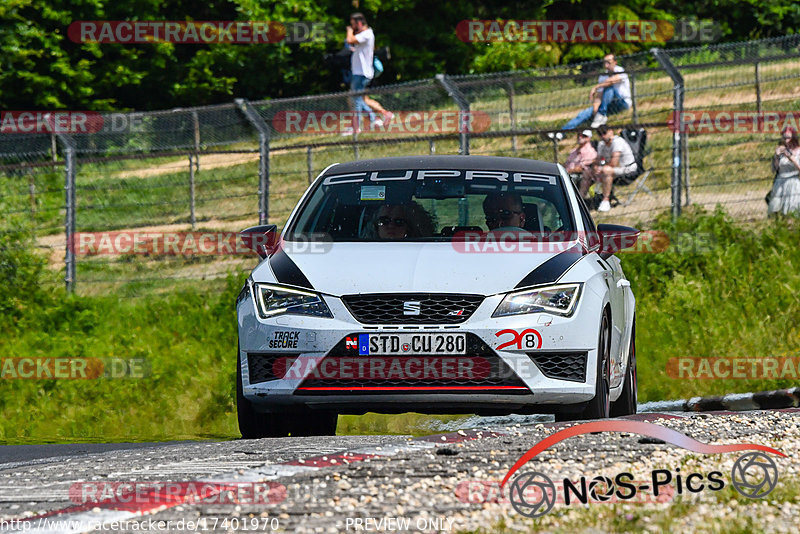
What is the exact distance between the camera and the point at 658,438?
728 centimetres

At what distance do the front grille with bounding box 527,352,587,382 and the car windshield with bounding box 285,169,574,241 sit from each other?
3.53 ft

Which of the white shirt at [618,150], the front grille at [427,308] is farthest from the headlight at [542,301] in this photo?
the white shirt at [618,150]

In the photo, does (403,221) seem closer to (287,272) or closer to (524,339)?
(287,272)

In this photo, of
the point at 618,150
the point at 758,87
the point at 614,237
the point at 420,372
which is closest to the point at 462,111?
the point at 618,150

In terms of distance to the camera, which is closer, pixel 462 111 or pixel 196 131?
pixel 462 111

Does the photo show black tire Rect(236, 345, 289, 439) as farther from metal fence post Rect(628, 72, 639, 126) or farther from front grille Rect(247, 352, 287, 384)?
metal fence post Rect(628, 72, 639, 126)

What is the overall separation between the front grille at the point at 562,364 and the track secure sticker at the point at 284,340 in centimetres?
129

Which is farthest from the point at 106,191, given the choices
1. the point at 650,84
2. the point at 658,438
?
the point at 658,438

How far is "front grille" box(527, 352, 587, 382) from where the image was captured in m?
8.27

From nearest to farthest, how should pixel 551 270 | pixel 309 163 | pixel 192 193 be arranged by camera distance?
1. pixel 551 270
2. pixel 309 163
3. pixel 192 193

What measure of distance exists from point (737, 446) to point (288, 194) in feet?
46.0

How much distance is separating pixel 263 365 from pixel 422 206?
1605 millimetres

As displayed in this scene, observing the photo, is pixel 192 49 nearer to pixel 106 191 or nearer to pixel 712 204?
A: pixel 106 191

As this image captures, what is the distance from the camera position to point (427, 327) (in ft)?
26.6
